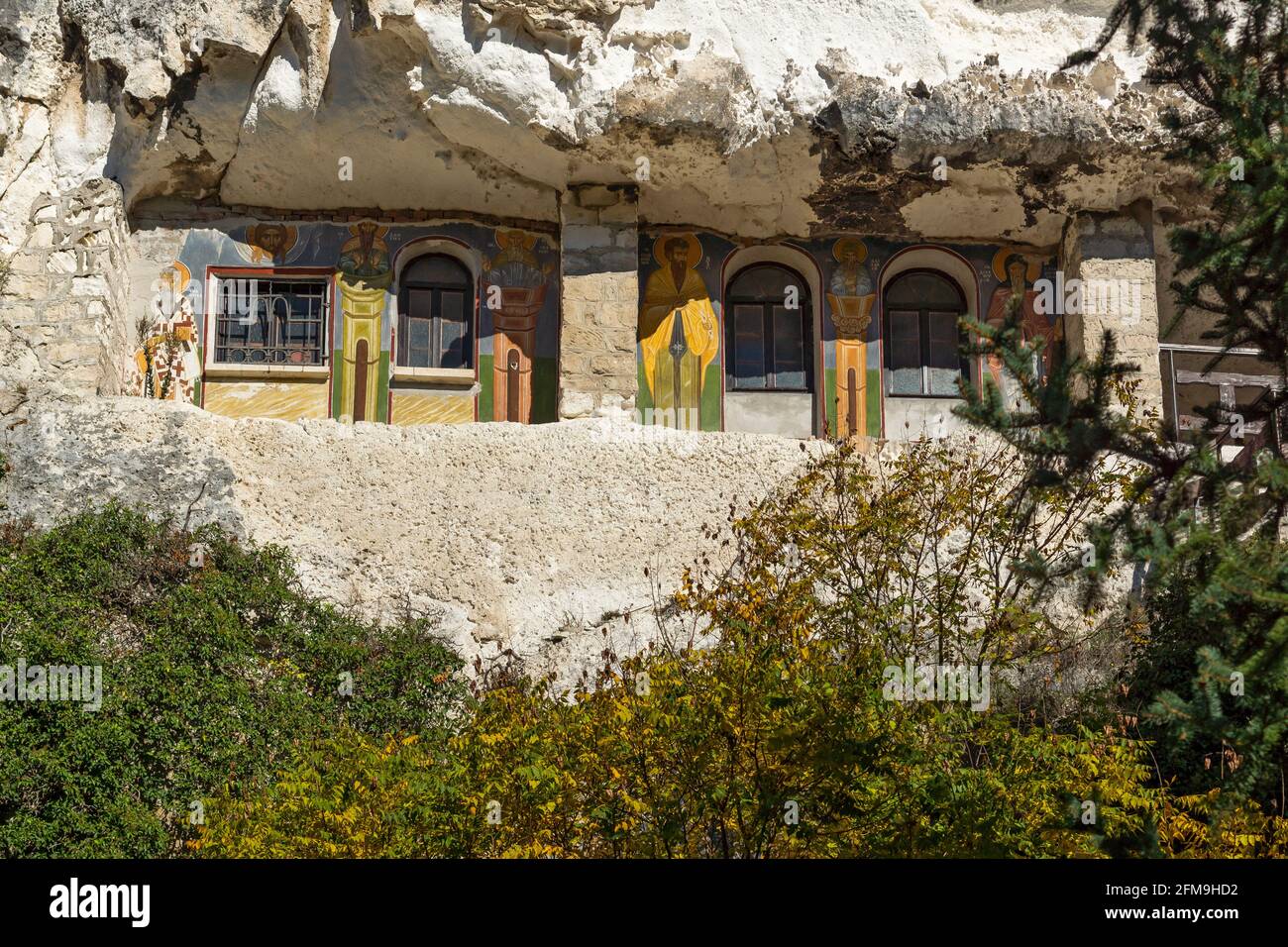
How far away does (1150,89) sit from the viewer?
14.4 meters

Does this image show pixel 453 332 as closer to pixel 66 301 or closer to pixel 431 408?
pixel 431 408

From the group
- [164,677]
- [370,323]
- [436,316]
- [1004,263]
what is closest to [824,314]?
[1004,263]

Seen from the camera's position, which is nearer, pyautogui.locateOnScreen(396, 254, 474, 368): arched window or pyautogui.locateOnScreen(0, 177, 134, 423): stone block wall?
pyautogui.locateOnScreen(0, 177, 134, 423): stone block wall

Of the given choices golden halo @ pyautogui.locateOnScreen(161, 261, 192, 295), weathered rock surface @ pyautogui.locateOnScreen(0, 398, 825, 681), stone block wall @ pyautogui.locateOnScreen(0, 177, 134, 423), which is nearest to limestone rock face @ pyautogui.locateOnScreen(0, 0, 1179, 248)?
stone block wall @ pyautogui.locateOnScreen(0, 177, 134, 423)

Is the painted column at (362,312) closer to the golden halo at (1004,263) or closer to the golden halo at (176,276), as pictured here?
the golden halo at (176,276)

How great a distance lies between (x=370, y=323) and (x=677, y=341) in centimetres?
280

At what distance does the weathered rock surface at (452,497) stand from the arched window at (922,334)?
280 centimetres

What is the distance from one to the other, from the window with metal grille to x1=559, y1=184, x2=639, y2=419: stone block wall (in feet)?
7.59

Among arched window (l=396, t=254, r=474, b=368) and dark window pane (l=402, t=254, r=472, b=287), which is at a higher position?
dark window pane (l=402, t=254, r=472, b=287)

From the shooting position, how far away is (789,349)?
1581 centimetres

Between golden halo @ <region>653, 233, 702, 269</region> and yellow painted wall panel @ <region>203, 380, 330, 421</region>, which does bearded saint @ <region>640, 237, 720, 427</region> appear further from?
yellow painted wall panel @ <region>203, 380, 330, 421</region>

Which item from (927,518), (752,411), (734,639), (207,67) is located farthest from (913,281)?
(734,639)

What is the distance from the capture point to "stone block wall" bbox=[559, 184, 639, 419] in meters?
14.3

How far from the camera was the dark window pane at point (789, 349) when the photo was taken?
51.5 feet
